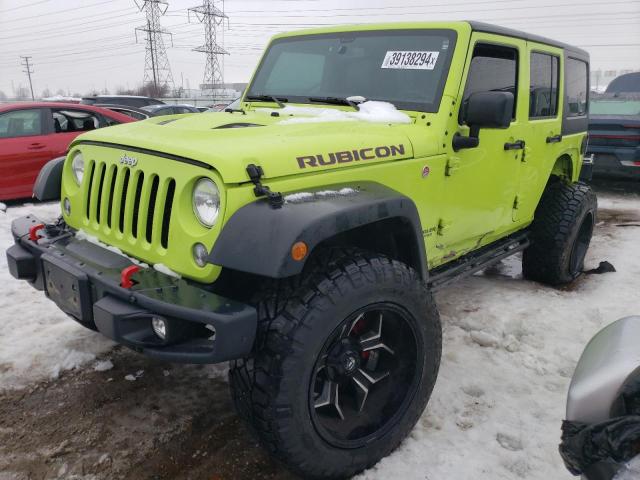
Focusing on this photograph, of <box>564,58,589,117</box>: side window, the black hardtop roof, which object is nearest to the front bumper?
the black hardtop roof

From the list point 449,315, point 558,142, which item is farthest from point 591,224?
point 449,315

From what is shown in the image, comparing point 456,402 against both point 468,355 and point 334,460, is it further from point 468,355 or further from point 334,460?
point 334,460

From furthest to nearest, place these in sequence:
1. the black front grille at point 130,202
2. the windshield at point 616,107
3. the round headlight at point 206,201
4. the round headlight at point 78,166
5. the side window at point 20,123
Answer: the windshield at point 616,107 < the side window at point 20,123 < the round headlight at point 78,166 < the black front grille at point 130,202 < the round headlight at point 206,201

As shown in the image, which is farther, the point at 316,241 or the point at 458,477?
the point at 458,477

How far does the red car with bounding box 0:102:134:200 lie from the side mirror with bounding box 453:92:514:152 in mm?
5851

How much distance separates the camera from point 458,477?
233 centimetres

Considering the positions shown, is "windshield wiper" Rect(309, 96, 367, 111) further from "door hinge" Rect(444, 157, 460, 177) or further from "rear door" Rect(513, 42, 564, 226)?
"rear door" Rect(513, 42, 564, 226)

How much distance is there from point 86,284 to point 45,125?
609 cm

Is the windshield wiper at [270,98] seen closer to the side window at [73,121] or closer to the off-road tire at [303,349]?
the off-road tire at [303,349]

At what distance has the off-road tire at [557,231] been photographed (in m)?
4.51

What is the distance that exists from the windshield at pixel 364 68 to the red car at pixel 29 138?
4.55 m

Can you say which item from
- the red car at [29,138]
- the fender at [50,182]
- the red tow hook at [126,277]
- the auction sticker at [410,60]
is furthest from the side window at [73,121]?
the red tow hook at [126,277]

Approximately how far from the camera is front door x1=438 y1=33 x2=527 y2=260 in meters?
3.10

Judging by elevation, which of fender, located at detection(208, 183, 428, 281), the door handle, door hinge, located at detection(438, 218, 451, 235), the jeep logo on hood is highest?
the jeep logo on hood
